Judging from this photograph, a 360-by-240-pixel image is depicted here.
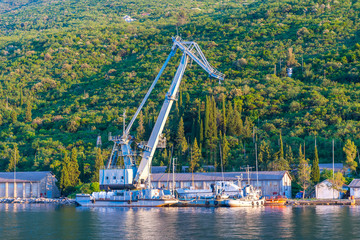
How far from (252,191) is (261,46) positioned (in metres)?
72.4

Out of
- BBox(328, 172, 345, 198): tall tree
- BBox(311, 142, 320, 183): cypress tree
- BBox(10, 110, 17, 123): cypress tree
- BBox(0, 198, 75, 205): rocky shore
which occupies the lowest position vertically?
BBox(0, 198, 75, 205): rocky shore

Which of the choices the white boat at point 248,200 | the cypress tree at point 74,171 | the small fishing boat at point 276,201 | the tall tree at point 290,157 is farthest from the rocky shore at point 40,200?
the tall tree at point 290,157

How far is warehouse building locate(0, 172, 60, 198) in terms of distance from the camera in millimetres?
80125

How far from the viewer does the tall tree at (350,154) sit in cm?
6819

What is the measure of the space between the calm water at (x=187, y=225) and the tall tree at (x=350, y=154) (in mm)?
16142

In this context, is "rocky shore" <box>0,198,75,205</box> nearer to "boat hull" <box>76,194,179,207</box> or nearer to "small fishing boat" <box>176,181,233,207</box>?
"boat hull" <box>76,194,179,207</box>

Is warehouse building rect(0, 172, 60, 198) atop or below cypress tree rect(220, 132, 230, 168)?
below

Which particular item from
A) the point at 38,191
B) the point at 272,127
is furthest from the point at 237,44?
the point at 38,191

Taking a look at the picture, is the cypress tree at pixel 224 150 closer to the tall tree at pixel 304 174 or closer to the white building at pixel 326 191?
the tall tree at pixel 304 174

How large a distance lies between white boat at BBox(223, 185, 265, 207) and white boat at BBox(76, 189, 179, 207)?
6.29 metres

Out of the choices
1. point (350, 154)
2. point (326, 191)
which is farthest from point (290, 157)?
point (350, 154)

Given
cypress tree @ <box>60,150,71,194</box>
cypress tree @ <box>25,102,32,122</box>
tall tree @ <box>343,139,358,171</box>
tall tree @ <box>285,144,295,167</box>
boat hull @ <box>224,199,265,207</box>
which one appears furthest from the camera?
cypress tree @ <box>25,102,32,122</box>

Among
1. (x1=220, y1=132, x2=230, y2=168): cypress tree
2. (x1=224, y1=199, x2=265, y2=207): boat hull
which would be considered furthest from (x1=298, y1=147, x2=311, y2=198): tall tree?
(x1=220, y1=132, x2=230, y2=168): cypress tree

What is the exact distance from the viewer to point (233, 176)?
67.8 metres
